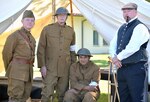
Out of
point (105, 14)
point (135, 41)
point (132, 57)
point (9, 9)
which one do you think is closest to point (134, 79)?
point (132, 57)

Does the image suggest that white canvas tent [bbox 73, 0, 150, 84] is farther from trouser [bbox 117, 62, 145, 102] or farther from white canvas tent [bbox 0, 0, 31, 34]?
trouser [bbox 117, 62, 145, 102]

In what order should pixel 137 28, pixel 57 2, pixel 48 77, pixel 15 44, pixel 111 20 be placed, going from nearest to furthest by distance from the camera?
pixel 137 28 < pixel 15 44 < pixel 48 77 < pixel 111 20 < pixel 57 2

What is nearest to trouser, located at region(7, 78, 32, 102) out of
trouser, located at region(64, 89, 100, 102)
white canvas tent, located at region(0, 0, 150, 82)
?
trouser, located at region(64, 89, 100, 102)

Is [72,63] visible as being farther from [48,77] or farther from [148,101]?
[148,101]

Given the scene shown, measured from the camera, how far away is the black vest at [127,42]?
15.7ft

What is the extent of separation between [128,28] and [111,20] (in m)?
1.14

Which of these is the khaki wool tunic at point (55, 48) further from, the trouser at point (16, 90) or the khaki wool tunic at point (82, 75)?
the trouser at point (16, 90)

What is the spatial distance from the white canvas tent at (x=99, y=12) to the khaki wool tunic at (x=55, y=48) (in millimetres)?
662

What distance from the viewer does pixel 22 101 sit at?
5.20 metres

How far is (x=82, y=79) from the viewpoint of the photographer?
573 cm

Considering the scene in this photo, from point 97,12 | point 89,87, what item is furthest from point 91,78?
point 97,12

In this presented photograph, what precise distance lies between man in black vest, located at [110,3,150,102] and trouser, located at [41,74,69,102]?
106 centimetres

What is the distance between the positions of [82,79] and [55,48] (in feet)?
2.12

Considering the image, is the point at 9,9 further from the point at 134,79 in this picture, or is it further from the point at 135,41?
the point at 134,79
